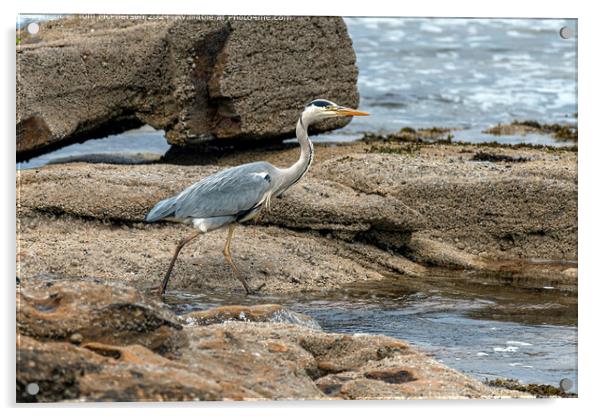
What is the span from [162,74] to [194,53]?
286mm

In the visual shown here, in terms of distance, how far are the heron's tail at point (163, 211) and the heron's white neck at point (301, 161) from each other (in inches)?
22.7

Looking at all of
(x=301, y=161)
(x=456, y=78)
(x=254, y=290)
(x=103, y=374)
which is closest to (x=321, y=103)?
(x=301, y=161)

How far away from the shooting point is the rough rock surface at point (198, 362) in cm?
459

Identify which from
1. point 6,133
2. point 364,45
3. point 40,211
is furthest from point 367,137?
point 6,133

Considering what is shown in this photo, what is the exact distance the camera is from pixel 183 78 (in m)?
7.46

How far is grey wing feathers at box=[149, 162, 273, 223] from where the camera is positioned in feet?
21.9

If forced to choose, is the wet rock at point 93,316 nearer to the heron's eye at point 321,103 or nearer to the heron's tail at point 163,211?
the heron's tail at point 163,211

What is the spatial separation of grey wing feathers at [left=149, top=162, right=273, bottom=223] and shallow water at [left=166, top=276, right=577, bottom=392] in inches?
17.5

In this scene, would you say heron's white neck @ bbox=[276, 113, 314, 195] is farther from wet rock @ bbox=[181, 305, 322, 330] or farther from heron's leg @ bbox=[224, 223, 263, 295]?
wet rock @ bbox=[181, 305, 322, 330]

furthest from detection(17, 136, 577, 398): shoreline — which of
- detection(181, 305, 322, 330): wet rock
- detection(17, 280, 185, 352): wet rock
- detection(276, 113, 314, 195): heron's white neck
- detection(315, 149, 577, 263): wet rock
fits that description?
detection(17, 280, 185, 352): wet rock

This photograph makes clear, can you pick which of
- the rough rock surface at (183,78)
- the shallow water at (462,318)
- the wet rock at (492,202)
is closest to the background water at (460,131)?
the shallow water at (462,318)

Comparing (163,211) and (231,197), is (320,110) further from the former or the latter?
(163,211)

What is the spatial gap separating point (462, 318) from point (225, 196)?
4.62 ft

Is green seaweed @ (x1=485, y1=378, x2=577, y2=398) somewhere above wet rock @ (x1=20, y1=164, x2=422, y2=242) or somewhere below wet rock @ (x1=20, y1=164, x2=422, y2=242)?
below
